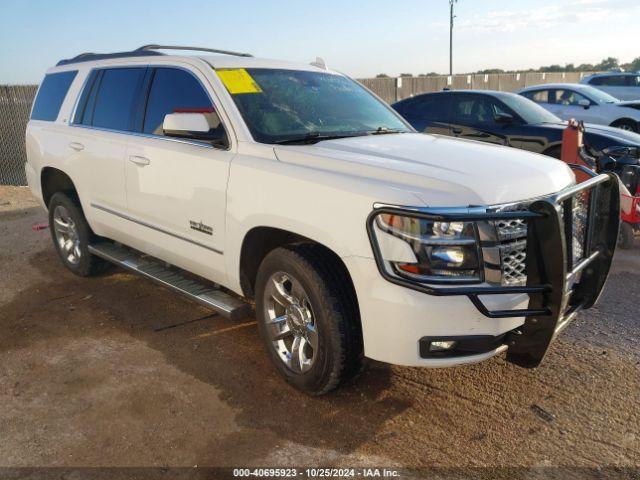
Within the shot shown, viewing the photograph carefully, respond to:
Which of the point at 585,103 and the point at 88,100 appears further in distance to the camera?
the point at 585,103

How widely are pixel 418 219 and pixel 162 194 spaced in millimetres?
2146

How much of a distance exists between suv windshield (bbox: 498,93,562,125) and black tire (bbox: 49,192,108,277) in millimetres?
6478

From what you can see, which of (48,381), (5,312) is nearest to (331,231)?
(48,381)

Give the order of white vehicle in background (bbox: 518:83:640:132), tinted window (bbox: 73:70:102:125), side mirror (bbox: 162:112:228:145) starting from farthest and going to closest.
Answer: white vehicle in background (bbox: 518:83:640:132) < tinted window (bbox: 73:70:102:125) < side mirror (bbox: 162:112:228:145)

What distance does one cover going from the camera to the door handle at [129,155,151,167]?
411cm

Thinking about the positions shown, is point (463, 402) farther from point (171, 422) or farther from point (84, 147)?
point (84, 147)

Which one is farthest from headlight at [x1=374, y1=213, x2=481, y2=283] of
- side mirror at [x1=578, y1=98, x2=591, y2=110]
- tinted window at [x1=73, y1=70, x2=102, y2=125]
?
side mirror at [x1=578, y1=98, x2=591, y2=110]

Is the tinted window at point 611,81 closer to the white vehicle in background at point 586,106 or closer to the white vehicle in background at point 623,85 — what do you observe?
the white vehicle in background at point 623,85

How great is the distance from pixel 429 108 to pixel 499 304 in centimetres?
731

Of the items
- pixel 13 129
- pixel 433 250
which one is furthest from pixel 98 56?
pixel 13 129

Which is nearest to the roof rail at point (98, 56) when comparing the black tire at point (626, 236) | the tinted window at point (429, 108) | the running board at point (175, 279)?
the running board at point (175, 279)

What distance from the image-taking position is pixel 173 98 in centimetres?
406

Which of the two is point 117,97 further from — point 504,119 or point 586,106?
point 586,106

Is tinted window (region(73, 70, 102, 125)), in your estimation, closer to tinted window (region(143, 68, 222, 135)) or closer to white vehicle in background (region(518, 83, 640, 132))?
tinted window (region(143, 68, 222, 135))
